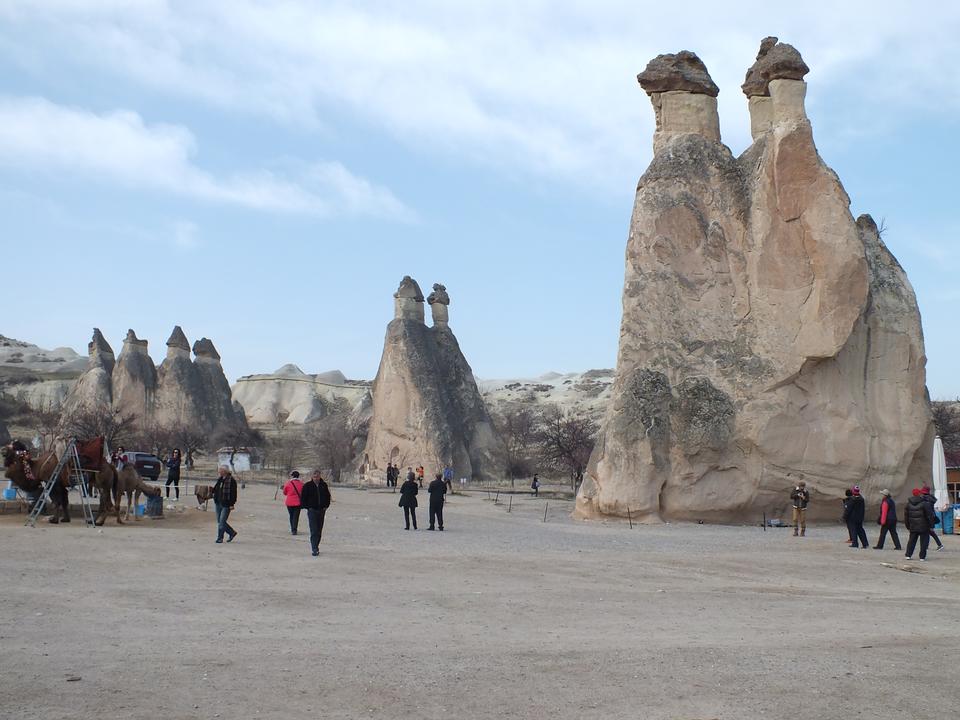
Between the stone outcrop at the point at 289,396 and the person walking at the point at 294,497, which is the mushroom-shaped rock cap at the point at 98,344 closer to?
the stone outcrop at the point at 289,396

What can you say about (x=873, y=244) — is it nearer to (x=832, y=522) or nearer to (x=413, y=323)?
(x=832, y=522)

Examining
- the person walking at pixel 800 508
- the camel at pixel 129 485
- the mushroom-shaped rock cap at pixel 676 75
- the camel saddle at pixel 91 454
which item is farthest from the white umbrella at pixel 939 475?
the camel saddle at pixel 91 454

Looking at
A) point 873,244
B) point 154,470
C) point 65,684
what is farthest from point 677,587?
point 154,470

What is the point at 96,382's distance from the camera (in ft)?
194

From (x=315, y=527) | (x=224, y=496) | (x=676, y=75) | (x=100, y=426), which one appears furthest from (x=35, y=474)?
(x=100, y=426)

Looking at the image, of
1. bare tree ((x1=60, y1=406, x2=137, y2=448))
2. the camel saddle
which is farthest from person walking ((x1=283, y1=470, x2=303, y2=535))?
bare tree ((x1=60, y1=406, x2=137, y2=448))

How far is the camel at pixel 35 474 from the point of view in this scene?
17.4 meters

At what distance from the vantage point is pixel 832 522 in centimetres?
2383

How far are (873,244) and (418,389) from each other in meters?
19.1

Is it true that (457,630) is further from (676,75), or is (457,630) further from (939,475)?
(676,75)

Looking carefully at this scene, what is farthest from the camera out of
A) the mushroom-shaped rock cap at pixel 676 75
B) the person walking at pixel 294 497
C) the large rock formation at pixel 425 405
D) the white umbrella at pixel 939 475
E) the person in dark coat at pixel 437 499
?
the large rock formation at pixel 425 405

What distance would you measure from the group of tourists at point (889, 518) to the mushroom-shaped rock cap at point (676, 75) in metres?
9.98

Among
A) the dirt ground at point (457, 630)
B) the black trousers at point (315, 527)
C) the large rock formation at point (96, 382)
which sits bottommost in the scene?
the dirt ground at point (457, 630)

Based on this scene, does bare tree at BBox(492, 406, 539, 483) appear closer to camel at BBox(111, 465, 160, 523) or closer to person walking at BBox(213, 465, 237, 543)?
camel at BBox(111, 465, 160, 523)
